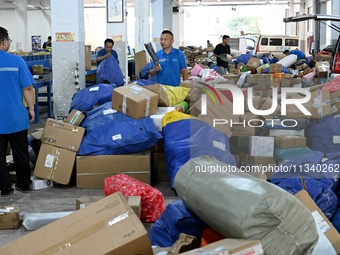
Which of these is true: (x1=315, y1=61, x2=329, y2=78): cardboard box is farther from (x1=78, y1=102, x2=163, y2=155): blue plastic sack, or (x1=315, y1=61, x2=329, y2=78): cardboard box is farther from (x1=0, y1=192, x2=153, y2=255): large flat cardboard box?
(x1=0, y1=192, x2=153, y2=255): large flat cardboard box

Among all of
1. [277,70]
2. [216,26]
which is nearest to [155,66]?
[277,70]

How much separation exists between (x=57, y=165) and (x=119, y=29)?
654 cm

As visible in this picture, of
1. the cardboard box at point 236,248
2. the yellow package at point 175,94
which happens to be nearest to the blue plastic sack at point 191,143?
the yellow package at point 175,94

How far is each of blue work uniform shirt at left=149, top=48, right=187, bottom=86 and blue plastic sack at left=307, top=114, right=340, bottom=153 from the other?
2066 millimetres

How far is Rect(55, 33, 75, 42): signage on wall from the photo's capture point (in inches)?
246

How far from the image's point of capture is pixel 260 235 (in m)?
1.65

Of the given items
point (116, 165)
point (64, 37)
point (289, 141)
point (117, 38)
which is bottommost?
point (116, 165)

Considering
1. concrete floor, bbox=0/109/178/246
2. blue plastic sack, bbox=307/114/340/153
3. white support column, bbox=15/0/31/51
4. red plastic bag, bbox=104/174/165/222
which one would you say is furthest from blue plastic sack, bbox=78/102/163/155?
white support column, bbox=15/0/31/51

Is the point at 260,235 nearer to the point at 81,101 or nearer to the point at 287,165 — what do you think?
the point at 287,165

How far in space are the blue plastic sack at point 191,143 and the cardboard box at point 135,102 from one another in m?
0.35

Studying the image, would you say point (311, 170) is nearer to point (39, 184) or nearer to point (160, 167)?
point (160, 167)

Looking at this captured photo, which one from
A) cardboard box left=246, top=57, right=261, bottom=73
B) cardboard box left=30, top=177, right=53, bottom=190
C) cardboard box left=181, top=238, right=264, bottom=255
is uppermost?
cardboard box left=246, top=57, right=261, bottom=73

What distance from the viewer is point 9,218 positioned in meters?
2.88

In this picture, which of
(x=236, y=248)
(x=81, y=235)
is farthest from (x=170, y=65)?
(x=236, y=248)
